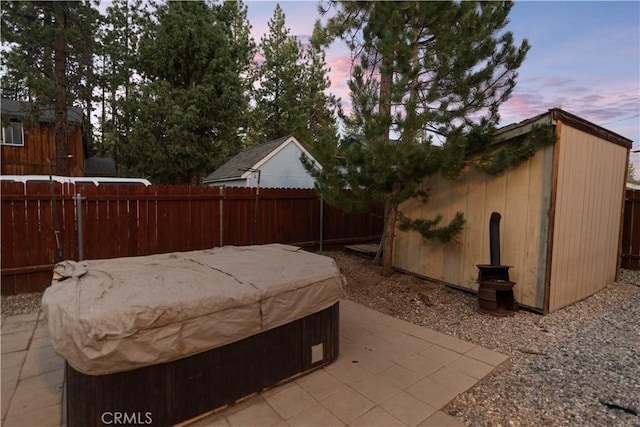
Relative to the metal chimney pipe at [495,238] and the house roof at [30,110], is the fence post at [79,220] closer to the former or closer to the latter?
the house roof at [30,110]

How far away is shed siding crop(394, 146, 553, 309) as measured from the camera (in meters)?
4.07

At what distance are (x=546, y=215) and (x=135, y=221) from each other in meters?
6.07

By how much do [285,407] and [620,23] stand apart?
303 inches

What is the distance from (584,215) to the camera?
15.2 ft

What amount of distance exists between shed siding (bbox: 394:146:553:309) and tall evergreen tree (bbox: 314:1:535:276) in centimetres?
33

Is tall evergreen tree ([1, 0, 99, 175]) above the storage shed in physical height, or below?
above

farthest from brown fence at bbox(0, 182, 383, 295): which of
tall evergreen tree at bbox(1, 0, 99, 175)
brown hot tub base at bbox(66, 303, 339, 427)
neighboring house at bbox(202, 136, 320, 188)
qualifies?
tall evergreen tree at bbox(1, 0, 99, 175)

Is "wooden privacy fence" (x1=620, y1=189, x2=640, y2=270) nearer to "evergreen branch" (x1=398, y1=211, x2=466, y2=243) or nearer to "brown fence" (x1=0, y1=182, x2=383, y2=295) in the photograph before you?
"evergreen branch" (x1=398, y1=211, x2=466, y2=243)

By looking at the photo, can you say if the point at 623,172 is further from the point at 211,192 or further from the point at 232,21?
the point at 232,21

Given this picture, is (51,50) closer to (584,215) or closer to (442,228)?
(442,228)

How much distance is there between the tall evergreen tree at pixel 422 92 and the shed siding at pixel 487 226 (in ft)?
1.09

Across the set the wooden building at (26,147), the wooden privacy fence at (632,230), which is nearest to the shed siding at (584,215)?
the wooden privacy fence at (632,230)

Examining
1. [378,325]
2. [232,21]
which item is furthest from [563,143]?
[232,21]

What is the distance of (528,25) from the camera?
4516mm
